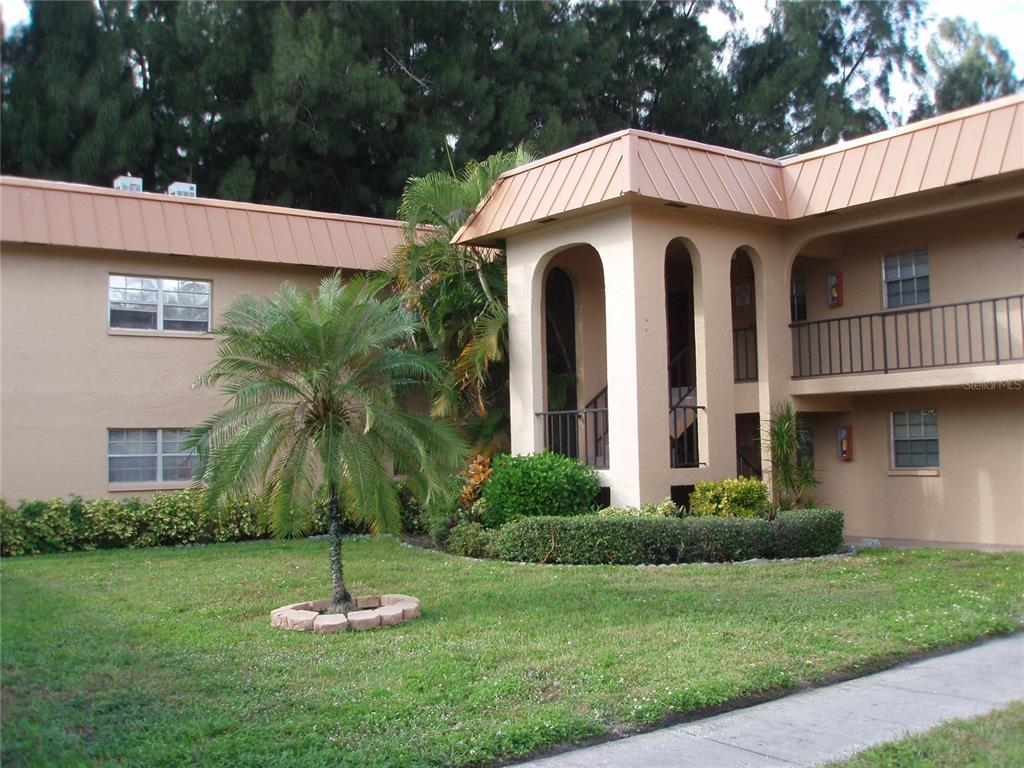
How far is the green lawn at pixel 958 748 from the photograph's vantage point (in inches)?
222

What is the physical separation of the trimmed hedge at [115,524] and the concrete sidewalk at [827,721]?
10.2m

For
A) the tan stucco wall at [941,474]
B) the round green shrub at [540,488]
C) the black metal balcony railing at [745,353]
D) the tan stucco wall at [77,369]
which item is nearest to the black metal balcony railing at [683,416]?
the black metal balcony railing at [745,353]

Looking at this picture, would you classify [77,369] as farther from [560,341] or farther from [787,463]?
[787,463]

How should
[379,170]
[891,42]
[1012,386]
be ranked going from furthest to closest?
[891,42] → [379,170] → [1012,386]

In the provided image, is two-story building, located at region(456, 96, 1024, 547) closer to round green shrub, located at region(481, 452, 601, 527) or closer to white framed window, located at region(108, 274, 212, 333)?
round green shrub, located at region(481, 452, 601, 527)

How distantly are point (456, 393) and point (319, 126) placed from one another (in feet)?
35.2

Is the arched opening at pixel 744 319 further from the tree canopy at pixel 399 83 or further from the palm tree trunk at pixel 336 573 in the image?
the palm tree trunk at pixel 336 573

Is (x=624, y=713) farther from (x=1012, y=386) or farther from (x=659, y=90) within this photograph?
(x=659, y=90)

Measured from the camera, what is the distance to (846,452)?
55.7ft

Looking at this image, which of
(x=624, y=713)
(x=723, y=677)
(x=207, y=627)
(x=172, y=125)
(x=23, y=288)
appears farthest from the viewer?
(x=172, y=125)

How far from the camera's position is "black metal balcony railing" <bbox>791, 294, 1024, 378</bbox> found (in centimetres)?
1481

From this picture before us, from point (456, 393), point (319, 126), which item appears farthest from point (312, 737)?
point (319, 126)

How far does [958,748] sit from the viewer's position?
587 centimetres

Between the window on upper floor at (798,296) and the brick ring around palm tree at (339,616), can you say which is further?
the window on upper floor at (798,296)
